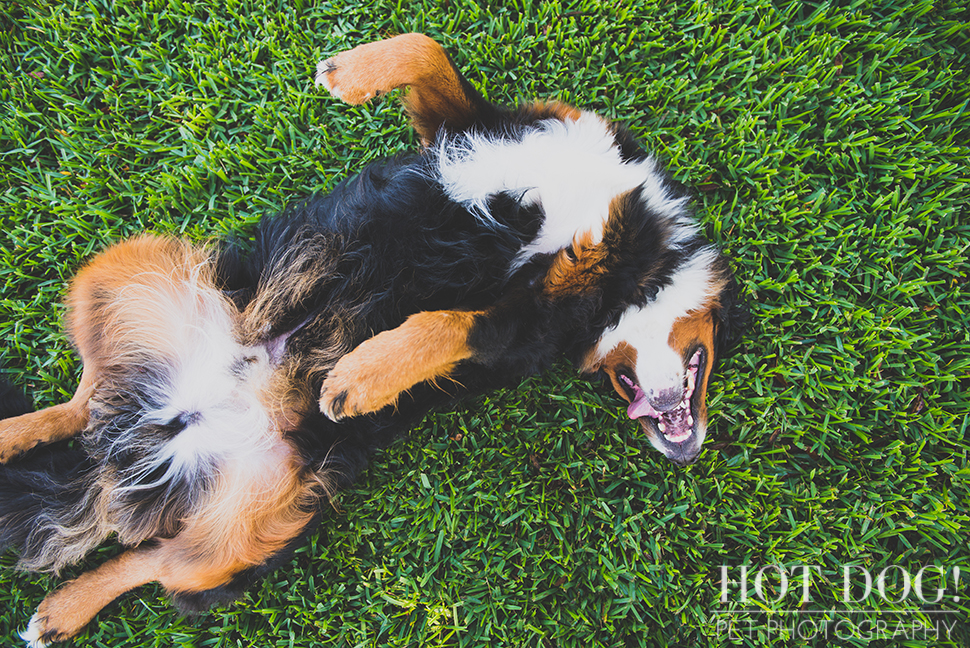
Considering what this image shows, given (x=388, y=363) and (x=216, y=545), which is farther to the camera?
(x=216, y=545)

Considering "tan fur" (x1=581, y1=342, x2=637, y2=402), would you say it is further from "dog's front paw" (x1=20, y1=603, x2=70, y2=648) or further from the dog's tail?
"dog's front paw" (x1=20, y1=603, x2=70, y2=648)

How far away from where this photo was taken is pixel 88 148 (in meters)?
3.21

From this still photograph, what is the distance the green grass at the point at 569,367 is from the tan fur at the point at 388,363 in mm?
958

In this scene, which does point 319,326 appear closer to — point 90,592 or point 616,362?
point 616,362

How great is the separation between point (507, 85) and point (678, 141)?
1118 mm

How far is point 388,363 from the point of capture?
212 centimetres

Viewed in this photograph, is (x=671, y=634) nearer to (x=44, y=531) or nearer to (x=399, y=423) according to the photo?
(x=399, y=423)

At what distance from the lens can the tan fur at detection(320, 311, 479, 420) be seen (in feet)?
6.94

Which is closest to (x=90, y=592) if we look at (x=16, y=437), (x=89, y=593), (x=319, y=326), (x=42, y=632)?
(x=89, y=593)

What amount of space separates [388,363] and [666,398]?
137cm

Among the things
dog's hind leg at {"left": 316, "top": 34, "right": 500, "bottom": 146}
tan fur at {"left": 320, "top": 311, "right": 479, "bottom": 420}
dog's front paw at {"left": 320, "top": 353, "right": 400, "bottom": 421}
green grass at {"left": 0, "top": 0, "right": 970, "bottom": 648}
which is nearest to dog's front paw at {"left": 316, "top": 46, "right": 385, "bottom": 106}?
dog's hind leg at {"left": 316, "top": 34, "right": 500, "bottom": 146}

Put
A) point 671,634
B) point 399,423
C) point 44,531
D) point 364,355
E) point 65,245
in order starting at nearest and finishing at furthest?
1. point 364,355
2. point 44,531
3. point 399,423
4. point 671,634
5. point 65,245

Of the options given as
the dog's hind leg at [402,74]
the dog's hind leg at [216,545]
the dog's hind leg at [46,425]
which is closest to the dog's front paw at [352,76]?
the dog's hind leg at [402,74]

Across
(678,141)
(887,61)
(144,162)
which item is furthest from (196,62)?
(887,61)
